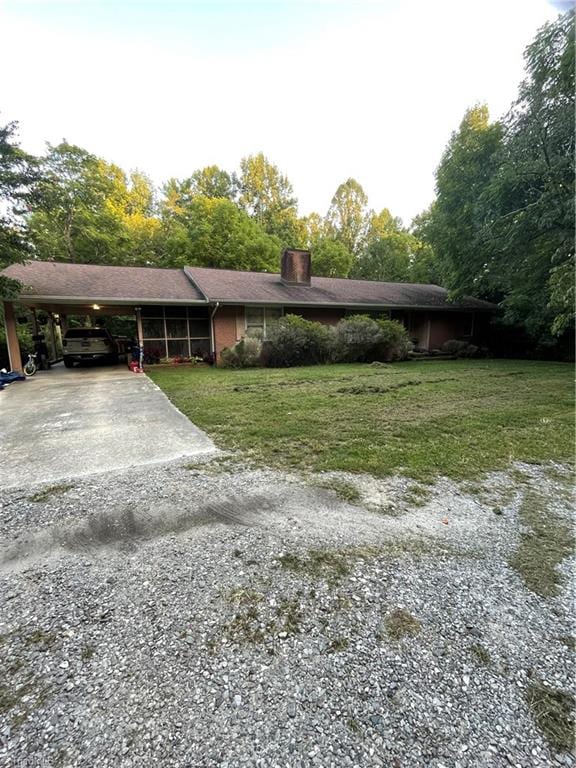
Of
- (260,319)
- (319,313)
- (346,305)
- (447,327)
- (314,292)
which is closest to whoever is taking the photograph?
(260,319)

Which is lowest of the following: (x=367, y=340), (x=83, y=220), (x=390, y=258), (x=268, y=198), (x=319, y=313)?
(x=367, y=340)

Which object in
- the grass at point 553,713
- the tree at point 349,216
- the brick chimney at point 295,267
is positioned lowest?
the grass at point 553,713

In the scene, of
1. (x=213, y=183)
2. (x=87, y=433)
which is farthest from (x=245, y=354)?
(x=213, y=183)

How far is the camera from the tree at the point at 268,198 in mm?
29734

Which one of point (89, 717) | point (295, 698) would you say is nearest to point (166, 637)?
point (89, 717)

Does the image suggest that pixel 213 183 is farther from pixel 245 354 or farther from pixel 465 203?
pixel 245 354

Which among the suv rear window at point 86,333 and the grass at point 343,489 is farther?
the suv rear window at point 86,333

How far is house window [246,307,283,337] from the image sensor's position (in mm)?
14062

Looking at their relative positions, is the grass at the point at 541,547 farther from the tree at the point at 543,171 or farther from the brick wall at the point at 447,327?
the brick wall at the point at 447,327

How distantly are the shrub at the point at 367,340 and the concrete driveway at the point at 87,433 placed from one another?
23.2ft

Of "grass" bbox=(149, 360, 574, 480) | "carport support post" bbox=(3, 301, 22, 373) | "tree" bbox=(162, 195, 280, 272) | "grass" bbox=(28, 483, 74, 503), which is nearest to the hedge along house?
"carport support post" bbox=(3, 301, 22, 373)

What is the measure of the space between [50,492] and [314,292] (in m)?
14.2

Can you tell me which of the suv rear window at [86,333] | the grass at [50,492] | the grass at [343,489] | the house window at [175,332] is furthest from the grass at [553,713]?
the suv rear window at [86,333]

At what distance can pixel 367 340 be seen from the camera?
12500mm
